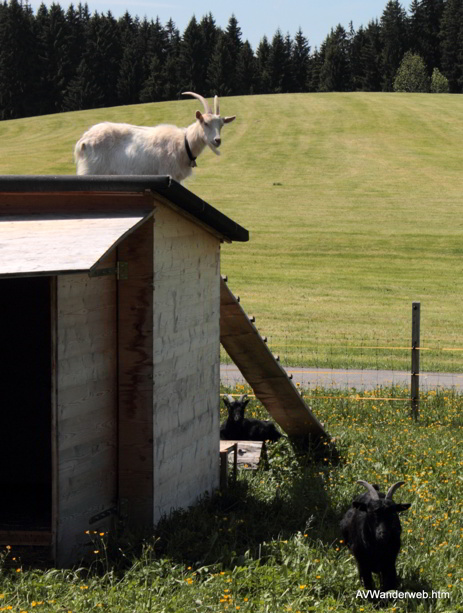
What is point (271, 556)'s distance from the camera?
24.0ft

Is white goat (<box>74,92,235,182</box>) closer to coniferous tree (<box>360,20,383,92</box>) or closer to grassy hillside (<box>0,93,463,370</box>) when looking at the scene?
grassy hillside (<box>0,93,463,370</box>)

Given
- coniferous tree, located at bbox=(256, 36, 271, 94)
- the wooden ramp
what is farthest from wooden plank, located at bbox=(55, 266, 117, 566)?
coniferous tree, located at bbox=(256, 36, 271, 94)

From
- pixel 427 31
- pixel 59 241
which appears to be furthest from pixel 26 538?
pixel 427 31

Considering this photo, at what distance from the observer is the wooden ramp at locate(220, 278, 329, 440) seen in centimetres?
1038

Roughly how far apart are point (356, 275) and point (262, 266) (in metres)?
3.87

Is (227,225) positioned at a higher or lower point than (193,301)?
higher

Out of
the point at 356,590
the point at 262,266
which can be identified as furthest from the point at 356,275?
the point at 356,590

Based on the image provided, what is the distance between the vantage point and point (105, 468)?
25.4 feet

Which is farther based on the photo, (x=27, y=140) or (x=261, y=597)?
(x=27, y=140)

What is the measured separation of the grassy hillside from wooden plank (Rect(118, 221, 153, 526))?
12050 millimetres

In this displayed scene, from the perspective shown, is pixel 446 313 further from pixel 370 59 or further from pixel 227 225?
pixel 370 59

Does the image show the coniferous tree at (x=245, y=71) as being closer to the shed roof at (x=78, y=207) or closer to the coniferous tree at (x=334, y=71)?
the coniferous tree at (x=334, y=71)

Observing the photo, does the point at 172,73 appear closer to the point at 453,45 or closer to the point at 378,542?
the point at 453,45

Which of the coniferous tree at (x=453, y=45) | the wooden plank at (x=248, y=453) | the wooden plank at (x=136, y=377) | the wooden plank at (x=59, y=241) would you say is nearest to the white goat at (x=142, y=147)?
the wooden plank at (x=59, y=241)
